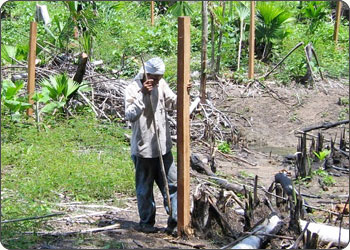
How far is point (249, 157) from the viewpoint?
1232 centimetres

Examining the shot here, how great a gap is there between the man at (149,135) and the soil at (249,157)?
30cm

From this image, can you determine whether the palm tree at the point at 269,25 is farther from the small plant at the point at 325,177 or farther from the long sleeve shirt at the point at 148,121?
the long sleeve shirt at the point at 148,121

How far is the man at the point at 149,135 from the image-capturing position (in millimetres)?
6527

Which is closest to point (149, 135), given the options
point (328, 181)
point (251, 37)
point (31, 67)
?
point (328, 181)

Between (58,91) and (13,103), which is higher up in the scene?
(58,91)

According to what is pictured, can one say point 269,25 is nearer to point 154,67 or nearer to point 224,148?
point 224,148

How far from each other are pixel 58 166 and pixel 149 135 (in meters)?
2.80

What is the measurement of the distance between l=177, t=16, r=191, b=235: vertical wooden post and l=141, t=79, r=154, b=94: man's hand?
1.00ft

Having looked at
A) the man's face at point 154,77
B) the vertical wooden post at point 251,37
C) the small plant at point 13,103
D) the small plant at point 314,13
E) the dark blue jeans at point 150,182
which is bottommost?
the dark blue jeans at point 150,182

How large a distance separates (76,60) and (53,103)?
298 cm

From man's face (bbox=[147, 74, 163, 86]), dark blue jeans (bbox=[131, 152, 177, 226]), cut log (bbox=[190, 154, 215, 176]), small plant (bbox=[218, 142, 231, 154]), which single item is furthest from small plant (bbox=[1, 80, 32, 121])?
man's face (bbox=[147, 74, 163, 86])

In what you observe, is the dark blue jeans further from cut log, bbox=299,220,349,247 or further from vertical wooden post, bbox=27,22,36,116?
vertical wooden post, bbox=27,22,36,116

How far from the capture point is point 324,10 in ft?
68.0

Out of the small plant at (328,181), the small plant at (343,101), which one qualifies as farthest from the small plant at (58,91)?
the small plant at (343,101)
